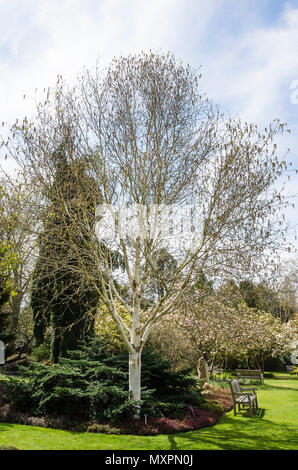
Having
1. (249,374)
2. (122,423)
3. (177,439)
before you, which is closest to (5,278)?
(122,423)

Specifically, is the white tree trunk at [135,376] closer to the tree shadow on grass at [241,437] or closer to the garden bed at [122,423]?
the garden bed at [122,423]

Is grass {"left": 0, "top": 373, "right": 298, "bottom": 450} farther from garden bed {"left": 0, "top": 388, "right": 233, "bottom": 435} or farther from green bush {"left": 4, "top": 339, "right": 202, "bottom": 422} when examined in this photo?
green bush {"left": 4, "top": 339, "right": 202, "bottom": 422}

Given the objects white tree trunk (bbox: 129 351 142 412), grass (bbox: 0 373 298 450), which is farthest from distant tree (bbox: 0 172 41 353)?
grass (bbox: 0 373 298 450)

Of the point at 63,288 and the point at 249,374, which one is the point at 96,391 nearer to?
the point at 63,288

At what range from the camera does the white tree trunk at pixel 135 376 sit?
8.92 meters

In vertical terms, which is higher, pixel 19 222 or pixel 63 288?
pixel 19 222

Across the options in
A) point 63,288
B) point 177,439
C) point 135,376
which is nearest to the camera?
point 177,439

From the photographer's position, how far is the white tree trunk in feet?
29.3

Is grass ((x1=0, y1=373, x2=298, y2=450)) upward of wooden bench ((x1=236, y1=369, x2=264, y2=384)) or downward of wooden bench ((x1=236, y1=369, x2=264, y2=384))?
upward

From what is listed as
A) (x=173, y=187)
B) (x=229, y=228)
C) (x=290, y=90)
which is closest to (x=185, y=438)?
(x=229, y=228)

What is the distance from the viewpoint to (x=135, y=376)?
902cm

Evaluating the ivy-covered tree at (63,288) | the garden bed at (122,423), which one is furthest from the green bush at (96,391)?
the ivy-covered tree at (63,288)
